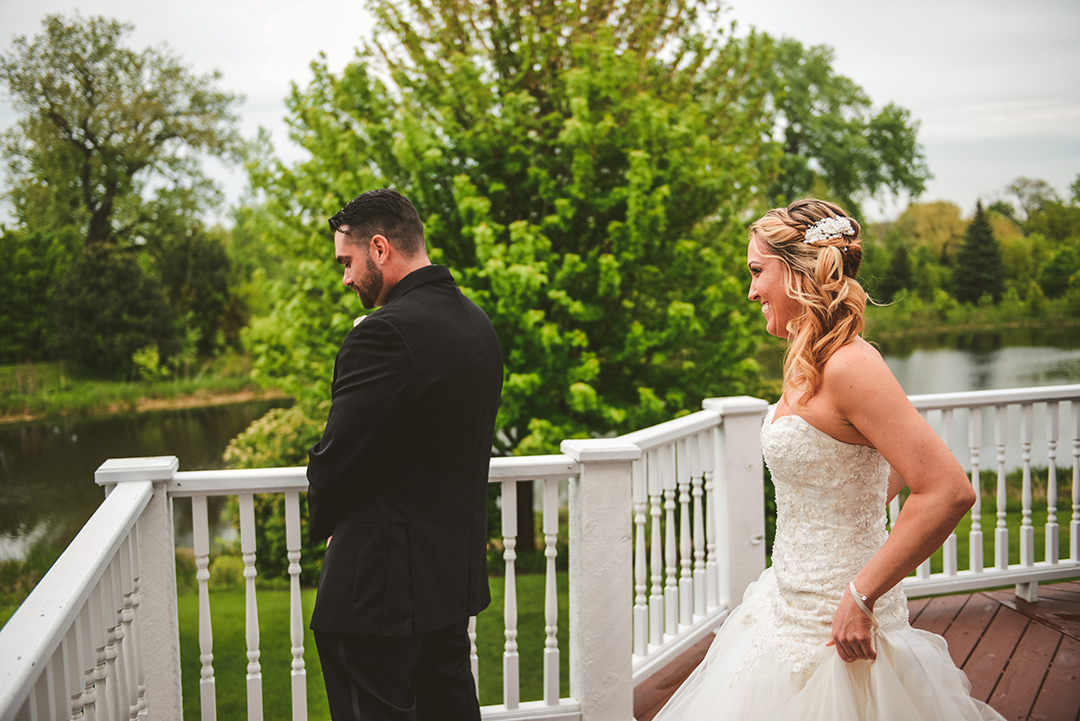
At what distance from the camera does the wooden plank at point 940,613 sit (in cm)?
355

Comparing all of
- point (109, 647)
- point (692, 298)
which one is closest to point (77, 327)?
point (692, 298)

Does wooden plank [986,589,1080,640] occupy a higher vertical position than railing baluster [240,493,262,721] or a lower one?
lower

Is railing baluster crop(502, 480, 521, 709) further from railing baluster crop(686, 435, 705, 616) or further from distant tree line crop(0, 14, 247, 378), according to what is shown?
distant tree line crop(0, 14, 247, 378)

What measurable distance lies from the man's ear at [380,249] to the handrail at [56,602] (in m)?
0.93

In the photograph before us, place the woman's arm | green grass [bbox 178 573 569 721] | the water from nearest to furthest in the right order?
the woman's arm → green grass [bbox 178 573 569 721] → the water

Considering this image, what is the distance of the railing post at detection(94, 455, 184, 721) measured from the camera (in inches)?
82.8

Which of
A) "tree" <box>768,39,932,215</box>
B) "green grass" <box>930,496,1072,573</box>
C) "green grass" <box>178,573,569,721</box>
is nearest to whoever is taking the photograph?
"green grass" <box>178,573,569,721</box>

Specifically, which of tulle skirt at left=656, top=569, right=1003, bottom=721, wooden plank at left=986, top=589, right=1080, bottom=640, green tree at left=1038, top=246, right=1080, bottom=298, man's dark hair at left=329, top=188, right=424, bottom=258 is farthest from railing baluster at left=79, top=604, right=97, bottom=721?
green tree at left=1038, top=246, right=1080, bottom=298

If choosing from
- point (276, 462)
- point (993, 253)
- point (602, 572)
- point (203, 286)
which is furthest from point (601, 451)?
point (203, 286)

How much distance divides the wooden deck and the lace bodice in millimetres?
1592

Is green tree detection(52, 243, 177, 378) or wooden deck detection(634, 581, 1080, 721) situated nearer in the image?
wooden deck detection(634, 581, 1080, 721)

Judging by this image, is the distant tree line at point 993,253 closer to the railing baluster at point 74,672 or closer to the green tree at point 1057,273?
the green tree at point 1057,273

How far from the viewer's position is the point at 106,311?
760 inches

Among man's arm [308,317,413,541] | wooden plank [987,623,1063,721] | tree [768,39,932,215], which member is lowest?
wooden plank [987,623,1063,721]
